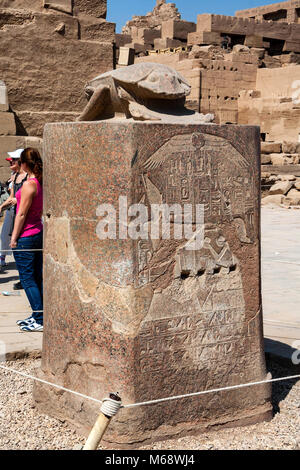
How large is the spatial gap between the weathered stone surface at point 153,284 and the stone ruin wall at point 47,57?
600 centimetres

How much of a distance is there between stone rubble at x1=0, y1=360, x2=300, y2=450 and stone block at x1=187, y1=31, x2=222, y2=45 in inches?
898

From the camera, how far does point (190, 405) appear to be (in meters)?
3.10

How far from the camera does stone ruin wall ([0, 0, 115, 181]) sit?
29.2ft

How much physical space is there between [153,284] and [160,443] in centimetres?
74

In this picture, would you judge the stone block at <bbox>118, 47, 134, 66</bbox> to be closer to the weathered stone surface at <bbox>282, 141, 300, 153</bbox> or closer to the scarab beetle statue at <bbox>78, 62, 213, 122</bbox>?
the scarab beetle statue at <bbox>78, 62, 213, 122</bbox>

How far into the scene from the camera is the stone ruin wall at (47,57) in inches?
351

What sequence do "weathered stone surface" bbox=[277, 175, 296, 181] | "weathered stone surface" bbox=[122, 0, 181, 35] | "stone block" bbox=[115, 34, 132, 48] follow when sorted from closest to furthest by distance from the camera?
"weathered stone surface" bbox=[277, 175, 296, 181]
"stone block" bbox=[115, 34, 132, 48]
"weathered stone surface" bbox=[122, 0, 181, 35]

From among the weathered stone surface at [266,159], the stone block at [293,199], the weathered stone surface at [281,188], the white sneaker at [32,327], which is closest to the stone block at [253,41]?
the weathered stone surface at [266,159]

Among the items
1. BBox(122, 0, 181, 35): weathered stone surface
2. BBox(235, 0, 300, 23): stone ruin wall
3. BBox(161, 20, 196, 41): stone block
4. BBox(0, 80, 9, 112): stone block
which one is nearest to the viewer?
BBox(0, 80, 9, 112): stone block

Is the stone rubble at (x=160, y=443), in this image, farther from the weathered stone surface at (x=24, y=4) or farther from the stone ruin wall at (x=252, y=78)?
the stone ruin wall at (x=252, y=78)

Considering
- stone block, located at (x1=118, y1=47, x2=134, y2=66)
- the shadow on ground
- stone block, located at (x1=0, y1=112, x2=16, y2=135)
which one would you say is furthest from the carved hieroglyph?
stone block, located at (x1=118, y1=47, x2=134, y2=66)

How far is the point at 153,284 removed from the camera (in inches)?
117

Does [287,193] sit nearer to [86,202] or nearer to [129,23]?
[86,202]

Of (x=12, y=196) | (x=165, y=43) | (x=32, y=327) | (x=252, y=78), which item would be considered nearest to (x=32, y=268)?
(x=32, y=327)
